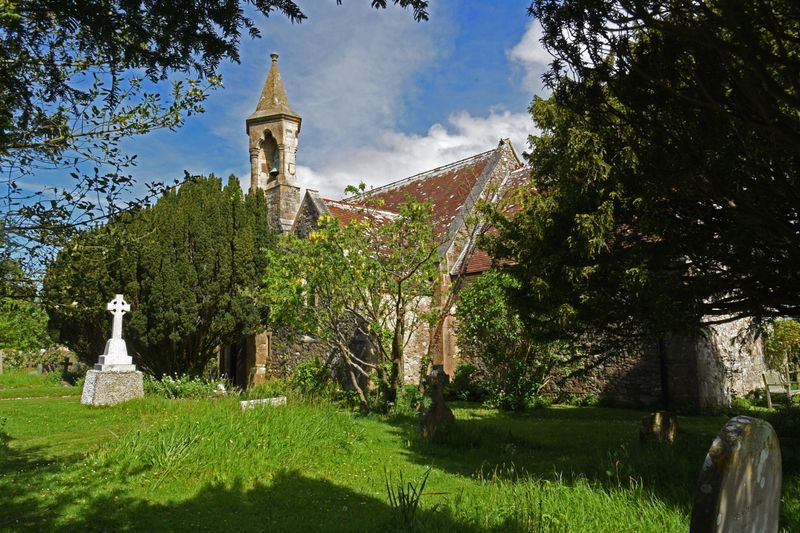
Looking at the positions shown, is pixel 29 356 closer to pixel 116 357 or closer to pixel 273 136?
pixel 273 136

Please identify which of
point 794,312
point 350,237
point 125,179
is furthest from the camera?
point 350,237

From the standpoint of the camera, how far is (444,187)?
64.0ft

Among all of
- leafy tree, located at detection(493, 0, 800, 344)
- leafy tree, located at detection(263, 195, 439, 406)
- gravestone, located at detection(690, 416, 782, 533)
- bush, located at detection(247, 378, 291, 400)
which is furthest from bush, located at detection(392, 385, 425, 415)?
gravestone, located at detection(690, 416, 782, 533)

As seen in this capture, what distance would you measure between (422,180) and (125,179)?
17480 millimetres

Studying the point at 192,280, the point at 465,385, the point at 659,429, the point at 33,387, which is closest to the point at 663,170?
the point at 659,429

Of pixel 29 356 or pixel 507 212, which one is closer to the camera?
pixel 507 212

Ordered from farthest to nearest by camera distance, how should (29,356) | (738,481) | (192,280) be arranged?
(29,356) → (192,280) → (738,481)

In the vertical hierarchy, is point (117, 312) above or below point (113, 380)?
above

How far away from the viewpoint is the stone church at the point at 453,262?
41.6 ft

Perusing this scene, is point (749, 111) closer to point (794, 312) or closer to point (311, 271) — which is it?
point (794, 312)

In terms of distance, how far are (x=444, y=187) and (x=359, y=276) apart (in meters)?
9.47

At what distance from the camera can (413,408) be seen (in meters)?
11.5

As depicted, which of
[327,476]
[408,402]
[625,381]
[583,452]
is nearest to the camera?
[327,476]

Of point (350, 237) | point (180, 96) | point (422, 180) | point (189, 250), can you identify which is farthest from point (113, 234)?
point (422, 180)
